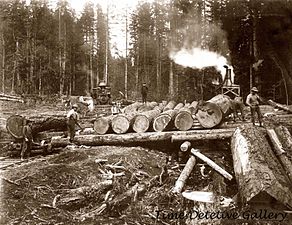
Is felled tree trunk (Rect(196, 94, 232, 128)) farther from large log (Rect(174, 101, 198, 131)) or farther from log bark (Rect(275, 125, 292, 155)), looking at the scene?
log bark (Rect(275, 125, 292, 155))

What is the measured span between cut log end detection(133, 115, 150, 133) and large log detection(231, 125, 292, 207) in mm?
2976

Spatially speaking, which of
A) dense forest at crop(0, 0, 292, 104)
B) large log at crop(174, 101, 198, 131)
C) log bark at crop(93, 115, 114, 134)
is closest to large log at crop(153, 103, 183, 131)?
large log at crop(174, 101, 198, 131)

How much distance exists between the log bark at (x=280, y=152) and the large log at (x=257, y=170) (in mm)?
188

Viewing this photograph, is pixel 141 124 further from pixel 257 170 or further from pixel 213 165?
pixel 257 170

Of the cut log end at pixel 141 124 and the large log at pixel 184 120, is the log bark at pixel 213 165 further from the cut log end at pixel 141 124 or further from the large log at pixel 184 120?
the cut log end at pixel 141 124

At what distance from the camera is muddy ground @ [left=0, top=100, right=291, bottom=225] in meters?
5.30

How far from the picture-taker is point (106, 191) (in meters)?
6.17

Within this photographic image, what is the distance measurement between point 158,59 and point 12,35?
1539 centimetres

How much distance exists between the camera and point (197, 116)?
365 inches

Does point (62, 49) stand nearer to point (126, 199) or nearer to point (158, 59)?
point (158, 59)

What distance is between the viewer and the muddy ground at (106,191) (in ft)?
17.4

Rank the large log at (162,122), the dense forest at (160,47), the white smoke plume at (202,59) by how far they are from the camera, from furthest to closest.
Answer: the white smoke plume at (202,59), the dense forest at (160,47), the large log at (162,122)

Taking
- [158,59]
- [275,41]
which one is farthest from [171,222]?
[158,59]

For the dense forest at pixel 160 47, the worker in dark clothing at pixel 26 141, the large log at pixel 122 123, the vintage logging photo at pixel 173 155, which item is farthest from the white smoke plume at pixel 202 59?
the worker in dark clothing at pixel 26 141
